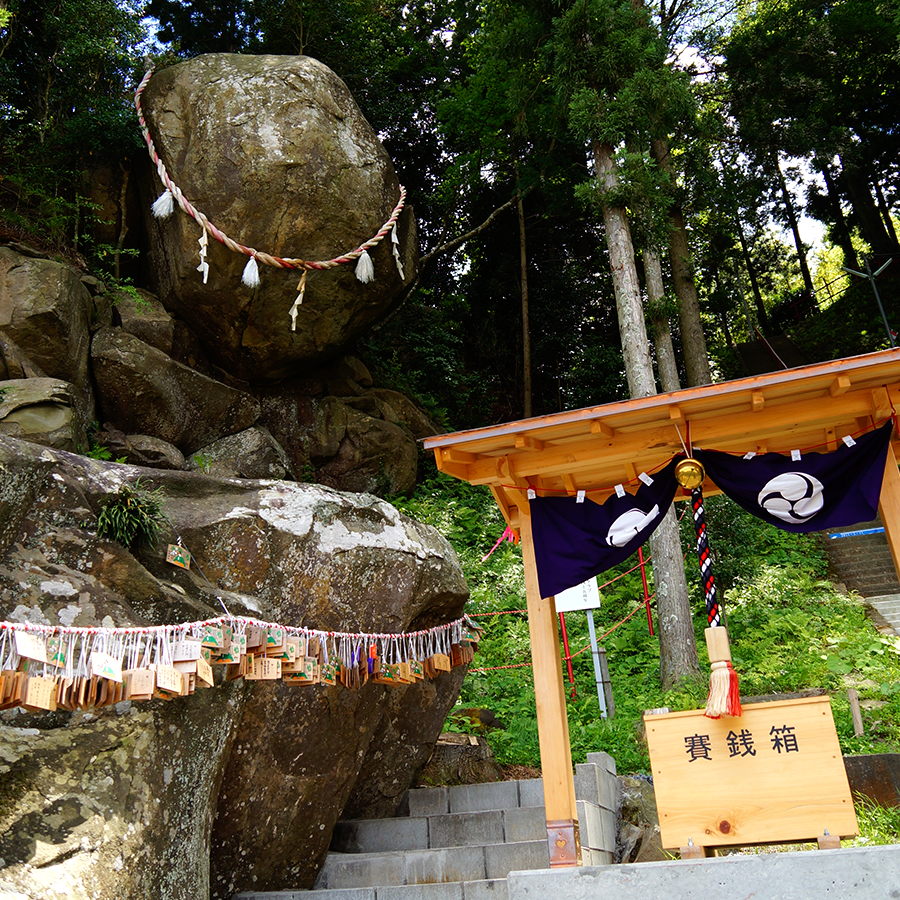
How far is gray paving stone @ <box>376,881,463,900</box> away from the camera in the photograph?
18.9 ft

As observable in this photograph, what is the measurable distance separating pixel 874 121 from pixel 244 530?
25.1 metres

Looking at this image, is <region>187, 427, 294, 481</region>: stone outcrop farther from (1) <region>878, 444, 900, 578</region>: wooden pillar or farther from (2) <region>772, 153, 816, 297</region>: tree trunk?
(2) <region>772, 153, 816, 297</region>: tree trunk

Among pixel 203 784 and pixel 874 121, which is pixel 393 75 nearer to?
pixel 874 121

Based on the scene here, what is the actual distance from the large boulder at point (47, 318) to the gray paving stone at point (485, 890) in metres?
7.93

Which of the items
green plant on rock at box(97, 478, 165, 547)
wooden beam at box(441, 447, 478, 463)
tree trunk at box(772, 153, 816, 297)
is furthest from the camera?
tree trunk at box(772, 153, 816, 297)

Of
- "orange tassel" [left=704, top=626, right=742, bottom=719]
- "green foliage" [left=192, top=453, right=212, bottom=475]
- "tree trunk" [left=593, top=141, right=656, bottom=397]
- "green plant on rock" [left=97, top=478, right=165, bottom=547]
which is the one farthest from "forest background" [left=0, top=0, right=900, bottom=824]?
"green plant on rock" [left=97, top=478, right=165, bottom=547]

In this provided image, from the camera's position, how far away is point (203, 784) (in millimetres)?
5383

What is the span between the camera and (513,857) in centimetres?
641

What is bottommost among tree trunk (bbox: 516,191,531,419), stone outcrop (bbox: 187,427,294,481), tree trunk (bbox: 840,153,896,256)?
stone outcrop (bbox: 187,427,294,481)

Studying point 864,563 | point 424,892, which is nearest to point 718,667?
point 424,892

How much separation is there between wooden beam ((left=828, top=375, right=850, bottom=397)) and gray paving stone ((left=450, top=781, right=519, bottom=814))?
16.4ft

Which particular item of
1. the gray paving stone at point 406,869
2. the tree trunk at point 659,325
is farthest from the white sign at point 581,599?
the tree trunk at point 659,325

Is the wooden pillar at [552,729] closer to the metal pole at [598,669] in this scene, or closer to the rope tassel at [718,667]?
the rope tassel at [718,667]

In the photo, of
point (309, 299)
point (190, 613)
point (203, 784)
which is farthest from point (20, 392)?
point (203, 784)
